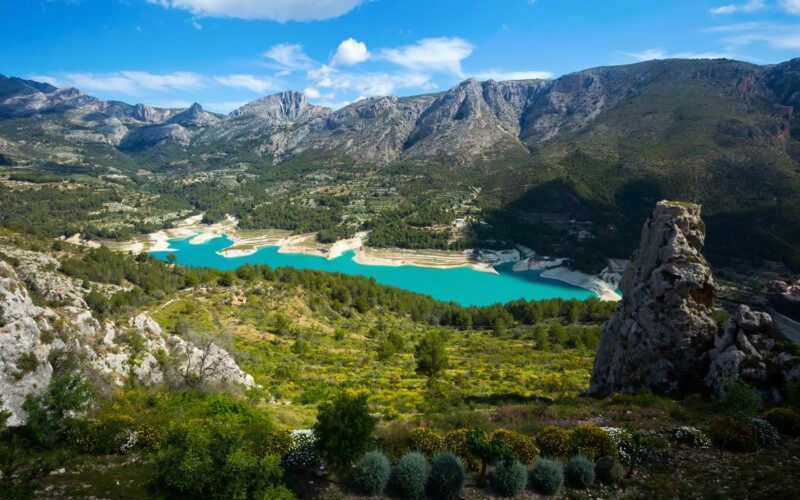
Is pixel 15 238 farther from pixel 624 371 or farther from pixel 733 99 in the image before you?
pixel 733 99

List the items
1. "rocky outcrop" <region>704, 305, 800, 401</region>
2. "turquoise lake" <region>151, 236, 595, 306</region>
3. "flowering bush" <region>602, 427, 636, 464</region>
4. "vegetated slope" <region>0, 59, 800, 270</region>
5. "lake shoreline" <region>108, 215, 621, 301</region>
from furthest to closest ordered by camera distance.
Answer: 1. "vegetated slope" <region>0, 59, 800, 270</region>
2. "lake shoreline" <region>108, 215, 621, 301</region>
3. "turquoise lake" <region>151, 236, 595, 306</region>
4. "rocky outcrop" <region>704, 305, 800, 401</region>
5. "flowering bush" <region>602, 427, 636, 464</region>

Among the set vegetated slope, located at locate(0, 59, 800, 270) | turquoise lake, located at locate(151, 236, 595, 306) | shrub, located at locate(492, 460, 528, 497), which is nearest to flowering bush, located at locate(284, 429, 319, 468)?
shrub, located at locate(492, 460, 528, 497)

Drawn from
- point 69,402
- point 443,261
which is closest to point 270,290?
point 69,402

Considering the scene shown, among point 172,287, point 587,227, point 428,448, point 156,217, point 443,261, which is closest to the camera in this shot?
point 428,448

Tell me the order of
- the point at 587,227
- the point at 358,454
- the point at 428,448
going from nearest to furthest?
1. the point at 358,454
2. the point at 428,448
3. the point at 587,227

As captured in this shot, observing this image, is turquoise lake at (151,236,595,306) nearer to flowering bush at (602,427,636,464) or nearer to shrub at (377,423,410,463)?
flowering bush at (602,427,636,464)

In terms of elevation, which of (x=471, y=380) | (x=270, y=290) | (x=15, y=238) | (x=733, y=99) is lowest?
(x=471, y=380)

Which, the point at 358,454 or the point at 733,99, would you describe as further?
the point at 733,99
